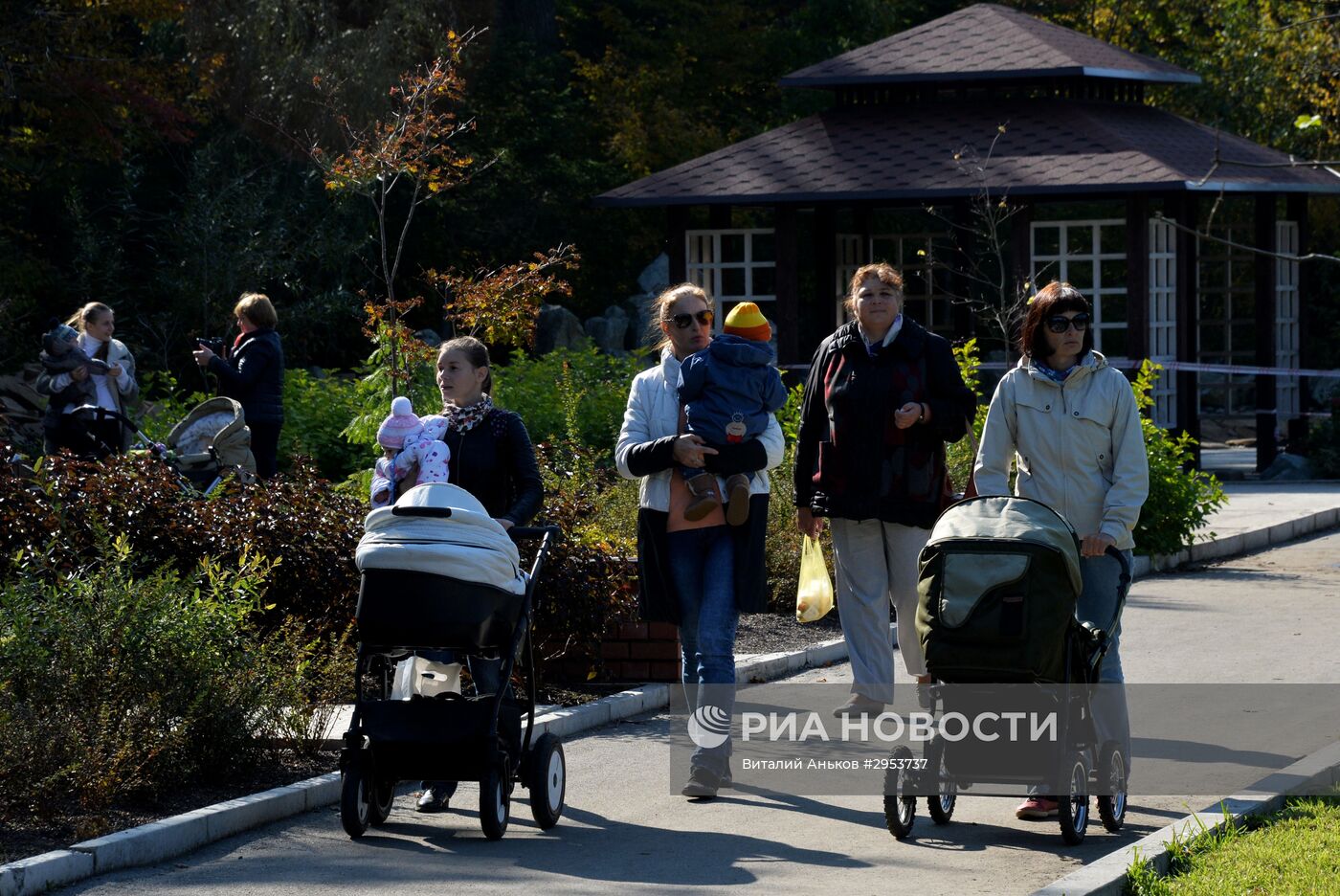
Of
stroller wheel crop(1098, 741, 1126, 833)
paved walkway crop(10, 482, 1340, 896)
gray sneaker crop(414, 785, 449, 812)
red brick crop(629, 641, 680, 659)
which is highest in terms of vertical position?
red brick crop(629, 641, 680, 659)

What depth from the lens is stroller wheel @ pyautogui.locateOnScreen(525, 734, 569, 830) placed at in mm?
6598

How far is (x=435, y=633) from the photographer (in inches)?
248

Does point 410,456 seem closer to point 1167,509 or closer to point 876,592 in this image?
point 876,592

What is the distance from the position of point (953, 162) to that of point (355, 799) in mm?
16122

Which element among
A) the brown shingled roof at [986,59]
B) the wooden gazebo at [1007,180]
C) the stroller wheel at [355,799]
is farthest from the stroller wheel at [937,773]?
the brown shingled roof at [986,59]

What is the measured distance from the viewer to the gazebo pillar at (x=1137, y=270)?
21.0m

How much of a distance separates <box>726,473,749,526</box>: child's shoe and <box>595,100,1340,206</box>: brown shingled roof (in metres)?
13.7

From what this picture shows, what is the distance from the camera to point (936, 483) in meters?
7.93

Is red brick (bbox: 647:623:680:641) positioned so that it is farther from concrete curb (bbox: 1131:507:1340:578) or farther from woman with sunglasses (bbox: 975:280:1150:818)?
concrete curb (bbox: 1131:507:1340:578)

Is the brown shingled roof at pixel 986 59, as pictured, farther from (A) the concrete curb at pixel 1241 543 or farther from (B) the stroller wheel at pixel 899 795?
(B) the stroller wheel at pixel 899 795

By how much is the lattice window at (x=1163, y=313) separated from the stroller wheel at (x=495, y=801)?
1629 centimetres

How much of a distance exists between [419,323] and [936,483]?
82.3ft

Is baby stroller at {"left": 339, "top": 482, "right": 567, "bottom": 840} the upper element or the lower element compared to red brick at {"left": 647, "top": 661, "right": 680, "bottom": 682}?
upper

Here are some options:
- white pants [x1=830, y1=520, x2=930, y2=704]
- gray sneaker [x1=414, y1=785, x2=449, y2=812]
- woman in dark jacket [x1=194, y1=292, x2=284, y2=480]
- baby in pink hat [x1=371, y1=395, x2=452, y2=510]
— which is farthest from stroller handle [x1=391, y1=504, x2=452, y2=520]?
woman in dark jacket [x1=194, y1=292, x2=284, y2=480]
